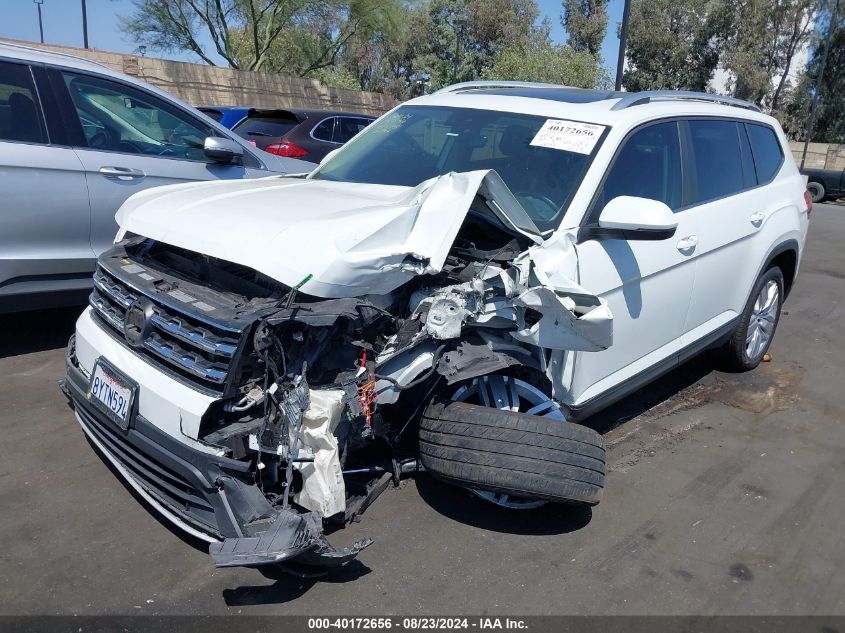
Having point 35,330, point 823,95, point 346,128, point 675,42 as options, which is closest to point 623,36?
point 346,128

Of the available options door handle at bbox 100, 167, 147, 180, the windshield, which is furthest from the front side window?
the windshield

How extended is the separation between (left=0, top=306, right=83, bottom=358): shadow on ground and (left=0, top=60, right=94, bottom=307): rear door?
0.59 meters

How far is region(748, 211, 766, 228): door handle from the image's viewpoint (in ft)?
16.5

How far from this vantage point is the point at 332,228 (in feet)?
9.96

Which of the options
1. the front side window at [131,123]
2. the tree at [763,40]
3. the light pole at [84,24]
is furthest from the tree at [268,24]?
the front side window at [131,123]

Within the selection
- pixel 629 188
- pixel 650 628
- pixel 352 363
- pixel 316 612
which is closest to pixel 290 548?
pixel 316 612

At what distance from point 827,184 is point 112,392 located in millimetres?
21403

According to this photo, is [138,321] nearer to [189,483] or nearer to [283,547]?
[189,483]

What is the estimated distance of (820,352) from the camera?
6.64 metres

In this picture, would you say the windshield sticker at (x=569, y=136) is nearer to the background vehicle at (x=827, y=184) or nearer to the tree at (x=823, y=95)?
the background vehicle at (x=827, y=184)

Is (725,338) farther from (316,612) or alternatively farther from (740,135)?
(316,612)

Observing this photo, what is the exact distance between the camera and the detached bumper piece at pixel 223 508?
2.62 m

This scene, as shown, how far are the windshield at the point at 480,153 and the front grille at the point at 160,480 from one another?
6.19ft

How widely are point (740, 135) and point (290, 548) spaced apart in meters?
4.23
